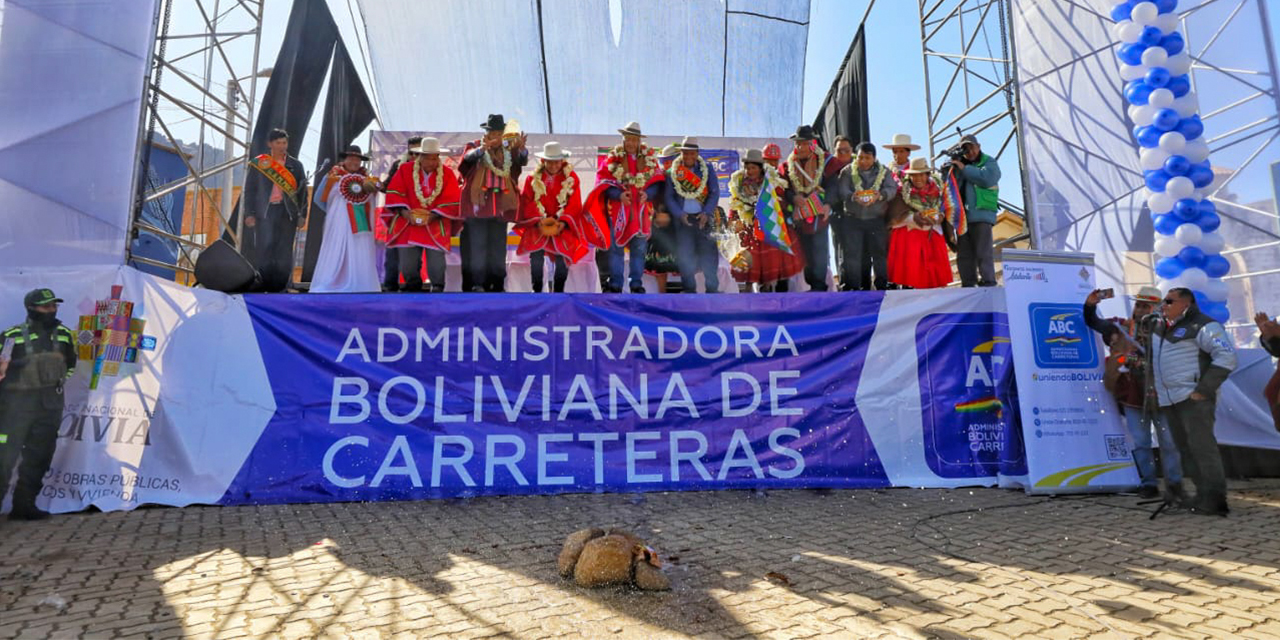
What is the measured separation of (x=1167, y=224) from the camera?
5.84 m

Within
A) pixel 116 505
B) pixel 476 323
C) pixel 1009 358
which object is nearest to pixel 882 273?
pixel 1009 358

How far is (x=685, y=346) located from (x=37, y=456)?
4.05 meters

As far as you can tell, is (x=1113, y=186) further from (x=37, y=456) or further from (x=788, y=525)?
(x=37, y=456)

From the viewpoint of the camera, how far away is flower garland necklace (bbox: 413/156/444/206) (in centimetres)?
537

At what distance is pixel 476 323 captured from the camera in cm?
484

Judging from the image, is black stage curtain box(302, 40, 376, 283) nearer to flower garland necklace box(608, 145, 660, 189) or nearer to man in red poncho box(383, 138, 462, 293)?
man in red poncho box(383, 138, 462, 293)

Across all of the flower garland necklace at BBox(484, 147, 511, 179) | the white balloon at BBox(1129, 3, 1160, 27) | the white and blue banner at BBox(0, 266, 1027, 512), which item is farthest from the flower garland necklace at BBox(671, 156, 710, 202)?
the white balloon at BBox(1129, 3, 1160, 27)

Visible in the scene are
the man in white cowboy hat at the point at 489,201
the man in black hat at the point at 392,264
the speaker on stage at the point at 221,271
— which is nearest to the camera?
the speaker on stage at the point at 221,271

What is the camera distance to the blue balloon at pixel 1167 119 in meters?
5.80

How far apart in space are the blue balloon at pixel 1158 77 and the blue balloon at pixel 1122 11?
1.98ft

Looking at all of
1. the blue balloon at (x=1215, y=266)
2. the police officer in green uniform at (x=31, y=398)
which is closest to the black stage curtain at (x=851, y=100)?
the blue balloon at (x=1215, y=266)

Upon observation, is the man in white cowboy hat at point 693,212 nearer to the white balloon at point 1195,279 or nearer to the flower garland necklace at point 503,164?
the flower garland necklace at point 503,164

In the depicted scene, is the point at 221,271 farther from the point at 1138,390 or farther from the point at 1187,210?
the point at 1187,210

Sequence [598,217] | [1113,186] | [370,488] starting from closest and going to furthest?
[370,488]
[598,217]
[1113,186]
